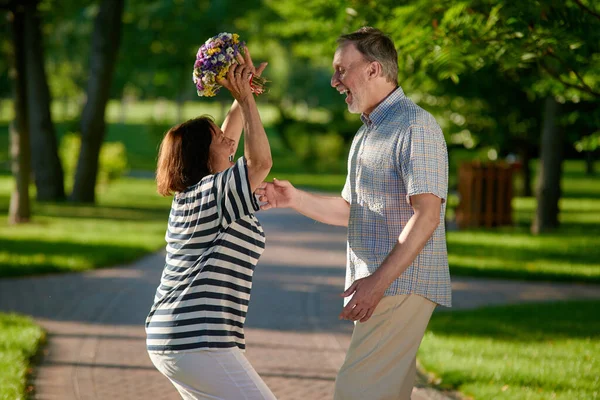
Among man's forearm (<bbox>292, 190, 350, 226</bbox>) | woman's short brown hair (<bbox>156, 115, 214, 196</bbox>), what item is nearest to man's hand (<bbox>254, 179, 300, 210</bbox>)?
man's forearm (<bbox>292, 190, 350, 226</bbox>)

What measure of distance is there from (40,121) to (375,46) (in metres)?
19.0

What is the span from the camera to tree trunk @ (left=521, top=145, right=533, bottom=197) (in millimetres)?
24733

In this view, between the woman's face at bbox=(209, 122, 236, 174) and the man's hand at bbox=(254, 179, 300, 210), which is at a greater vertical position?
the woman's face at bbox=(209, 122, 236, 174)

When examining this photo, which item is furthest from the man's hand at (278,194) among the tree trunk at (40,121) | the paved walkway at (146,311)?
the tree trunk at (40,121)

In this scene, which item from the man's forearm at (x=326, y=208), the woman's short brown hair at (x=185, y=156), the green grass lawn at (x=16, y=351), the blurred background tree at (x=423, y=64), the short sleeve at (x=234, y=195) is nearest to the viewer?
the short sleeve at (x=234, y=195)

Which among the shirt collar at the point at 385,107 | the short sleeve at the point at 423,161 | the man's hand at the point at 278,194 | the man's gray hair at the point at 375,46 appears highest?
the man's gray hair at the point at 375,46

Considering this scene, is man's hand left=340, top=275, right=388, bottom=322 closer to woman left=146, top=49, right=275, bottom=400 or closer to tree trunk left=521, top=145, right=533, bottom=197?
woman left=146, top=49, right=275, bottom=400

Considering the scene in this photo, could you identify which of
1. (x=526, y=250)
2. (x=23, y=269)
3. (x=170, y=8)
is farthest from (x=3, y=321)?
(x=170, y=8)

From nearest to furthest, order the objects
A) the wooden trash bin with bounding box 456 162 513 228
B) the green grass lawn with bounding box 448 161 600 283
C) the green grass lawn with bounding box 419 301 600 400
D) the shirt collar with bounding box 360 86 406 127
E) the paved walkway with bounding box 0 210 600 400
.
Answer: the shirt collar with bounding box 360 86 406 127 < the green grass lawn with bounding box 419 301 600 400 < the paved walkway with bounding box 0 210 600 400 < the green grass lawn with bounding box 448 161 600 283 < the wooden trash bin with bounding box 456 162 513 228

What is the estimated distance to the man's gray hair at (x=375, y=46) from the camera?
3.75m

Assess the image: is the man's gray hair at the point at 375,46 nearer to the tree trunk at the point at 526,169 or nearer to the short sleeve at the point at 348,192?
the short sleeve at the point at 348,192

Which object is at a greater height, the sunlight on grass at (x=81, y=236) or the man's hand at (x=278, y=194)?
the man's hand at (x=278, y=194)

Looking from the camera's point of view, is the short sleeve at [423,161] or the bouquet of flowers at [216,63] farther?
the bouquet of flowers at [216,63]

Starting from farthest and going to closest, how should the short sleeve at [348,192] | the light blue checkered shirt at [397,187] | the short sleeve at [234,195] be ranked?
1. the short sleeve at [348,192]
2. the light blue checkered shirt at [397,187]
3. the short sleeve at [234,195]
